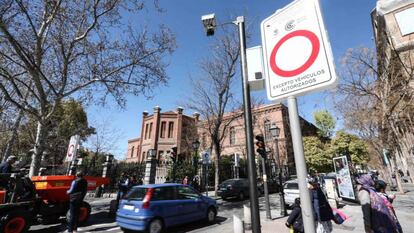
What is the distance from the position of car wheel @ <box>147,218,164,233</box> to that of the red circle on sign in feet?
25.0

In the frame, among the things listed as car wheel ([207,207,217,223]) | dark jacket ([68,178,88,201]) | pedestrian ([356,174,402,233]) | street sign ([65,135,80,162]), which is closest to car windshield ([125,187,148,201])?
dark jacket ([68,178,88,201])

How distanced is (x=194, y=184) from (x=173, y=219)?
39.7 ft

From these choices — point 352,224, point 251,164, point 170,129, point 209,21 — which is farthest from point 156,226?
point 170,129

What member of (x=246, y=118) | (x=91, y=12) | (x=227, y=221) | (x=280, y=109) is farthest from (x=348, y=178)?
(x=280, y=109)

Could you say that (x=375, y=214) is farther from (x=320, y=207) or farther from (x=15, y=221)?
(x=15, y=221)

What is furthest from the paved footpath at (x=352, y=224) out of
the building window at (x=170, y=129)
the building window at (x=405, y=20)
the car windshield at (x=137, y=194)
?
the building window at (x=170, y=129)

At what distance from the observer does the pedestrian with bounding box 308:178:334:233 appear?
569 cm

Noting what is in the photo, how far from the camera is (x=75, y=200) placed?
311 inches

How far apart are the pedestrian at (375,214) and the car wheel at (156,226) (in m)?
6.13

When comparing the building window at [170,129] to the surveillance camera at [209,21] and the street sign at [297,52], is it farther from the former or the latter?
the street sign at [297,52]

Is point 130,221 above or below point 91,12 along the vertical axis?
below

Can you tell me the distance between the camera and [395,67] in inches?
550

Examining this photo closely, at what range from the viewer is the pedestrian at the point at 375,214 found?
3.94 m

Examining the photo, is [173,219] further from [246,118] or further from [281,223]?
[246,118]
